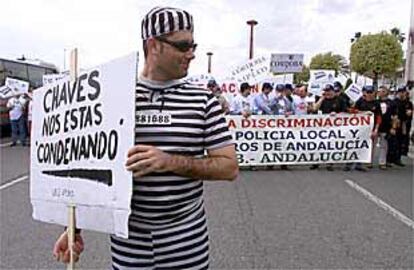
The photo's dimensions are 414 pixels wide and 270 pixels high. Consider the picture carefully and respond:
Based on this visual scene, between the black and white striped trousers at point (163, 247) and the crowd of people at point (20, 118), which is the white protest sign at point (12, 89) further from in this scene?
the black and white striped trousers at point (163, 247)

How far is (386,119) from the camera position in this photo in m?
13.5

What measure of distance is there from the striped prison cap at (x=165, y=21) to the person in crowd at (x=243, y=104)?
10420mm

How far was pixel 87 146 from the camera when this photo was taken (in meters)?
2.52

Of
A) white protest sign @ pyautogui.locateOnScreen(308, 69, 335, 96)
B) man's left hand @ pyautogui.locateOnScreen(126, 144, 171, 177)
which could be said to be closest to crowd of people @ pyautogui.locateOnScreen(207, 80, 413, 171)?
white protest sign @ pyautogui.locateOnScreen(308, 69, 335, 96)

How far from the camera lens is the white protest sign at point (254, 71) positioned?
A: 19156 millimetres

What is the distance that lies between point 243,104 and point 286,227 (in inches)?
265

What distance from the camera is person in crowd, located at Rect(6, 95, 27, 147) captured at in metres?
18.2

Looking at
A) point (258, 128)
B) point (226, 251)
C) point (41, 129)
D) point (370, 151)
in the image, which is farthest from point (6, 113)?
point (41, 129)

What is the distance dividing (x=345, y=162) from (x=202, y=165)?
11099 mm

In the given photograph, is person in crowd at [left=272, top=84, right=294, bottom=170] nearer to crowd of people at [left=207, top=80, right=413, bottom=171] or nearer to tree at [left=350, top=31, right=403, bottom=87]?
crowd of people at [left=207, top=80, right=413, bottom=171]

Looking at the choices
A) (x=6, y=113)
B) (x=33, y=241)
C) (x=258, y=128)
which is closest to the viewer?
(x=33, y=241)

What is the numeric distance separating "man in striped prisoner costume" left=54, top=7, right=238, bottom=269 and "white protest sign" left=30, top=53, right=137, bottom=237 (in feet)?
0.30

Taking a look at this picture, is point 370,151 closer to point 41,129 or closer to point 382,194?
A: point 382,194

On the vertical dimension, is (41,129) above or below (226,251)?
above
